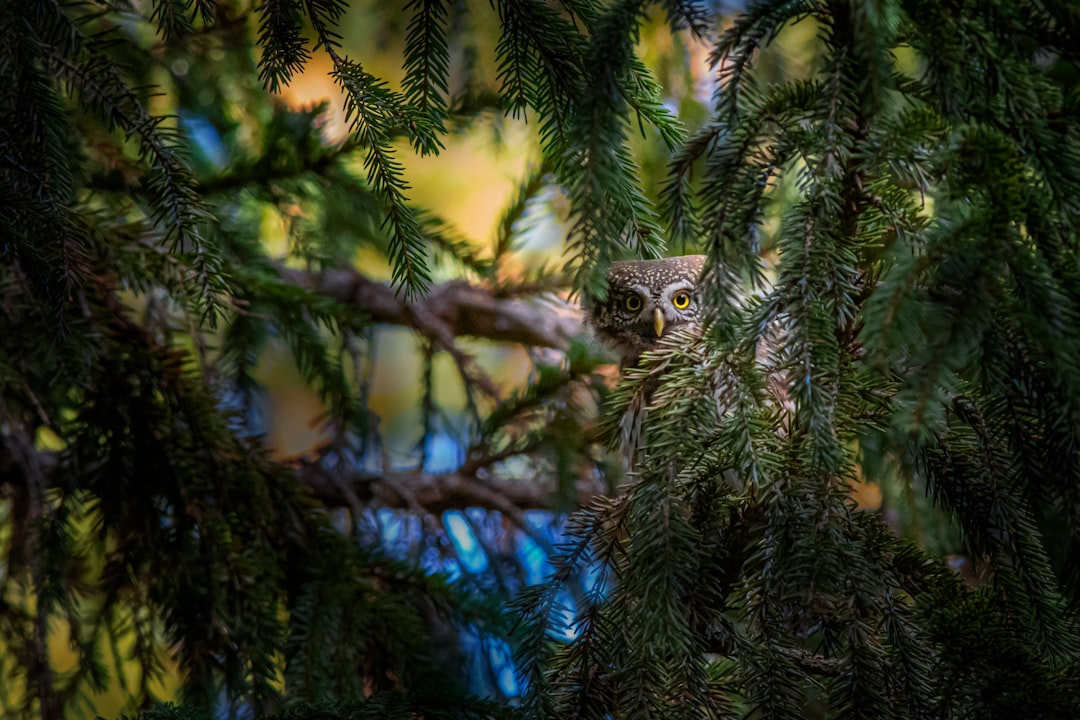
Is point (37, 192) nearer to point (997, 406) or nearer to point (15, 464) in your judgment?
point (15, 464)

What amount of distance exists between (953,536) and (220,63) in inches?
113

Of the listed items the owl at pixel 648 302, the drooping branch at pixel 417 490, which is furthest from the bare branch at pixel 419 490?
the owl at pixel 648 302

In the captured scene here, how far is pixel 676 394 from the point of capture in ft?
4.24

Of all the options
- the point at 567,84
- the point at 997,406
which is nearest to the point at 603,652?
the point at 997,406

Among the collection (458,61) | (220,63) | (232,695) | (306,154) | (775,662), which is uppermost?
(458,61)

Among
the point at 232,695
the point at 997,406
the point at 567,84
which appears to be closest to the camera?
the point at 997,406

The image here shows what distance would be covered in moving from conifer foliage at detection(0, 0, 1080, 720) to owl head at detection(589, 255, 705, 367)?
61cm

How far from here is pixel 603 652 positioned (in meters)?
1.36

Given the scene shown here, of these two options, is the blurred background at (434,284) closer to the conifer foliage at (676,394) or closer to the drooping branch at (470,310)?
the drooping branch at (470,310)

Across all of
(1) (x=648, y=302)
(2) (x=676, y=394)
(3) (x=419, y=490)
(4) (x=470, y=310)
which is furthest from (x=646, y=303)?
(2) (x=676, y=394)

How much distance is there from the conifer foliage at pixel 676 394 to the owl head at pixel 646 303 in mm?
607

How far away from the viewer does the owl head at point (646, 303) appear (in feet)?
8.56

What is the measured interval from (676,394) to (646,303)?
4.62 feet

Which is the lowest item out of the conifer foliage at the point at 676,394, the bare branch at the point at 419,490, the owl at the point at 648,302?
the conifer foliage at the point at 676,394
